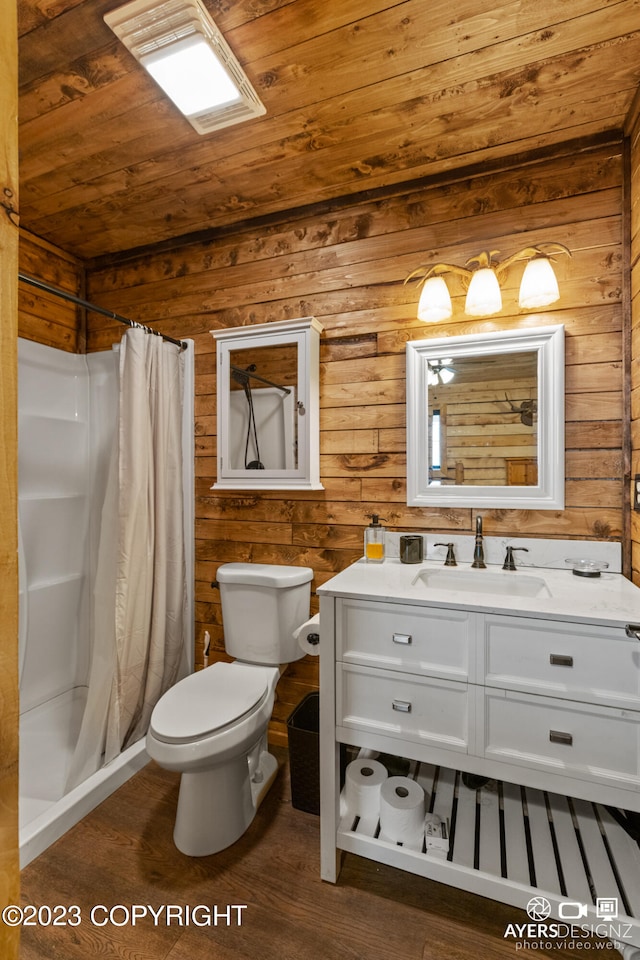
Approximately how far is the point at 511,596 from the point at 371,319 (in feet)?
4.03

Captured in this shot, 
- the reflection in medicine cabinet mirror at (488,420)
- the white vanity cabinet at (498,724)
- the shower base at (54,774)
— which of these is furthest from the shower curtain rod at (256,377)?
the shower base at (54,774)

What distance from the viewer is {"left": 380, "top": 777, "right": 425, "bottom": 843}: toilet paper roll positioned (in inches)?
53.4

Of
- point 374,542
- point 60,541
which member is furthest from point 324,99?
point 60,541

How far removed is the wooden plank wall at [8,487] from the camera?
1.60 ft

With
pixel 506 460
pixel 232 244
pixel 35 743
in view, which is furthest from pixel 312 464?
pixel 35 743

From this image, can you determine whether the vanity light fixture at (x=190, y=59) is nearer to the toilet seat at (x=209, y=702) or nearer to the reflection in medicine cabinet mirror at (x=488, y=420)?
the reflection in medicine cabinet mirror at (x=488, y=420)

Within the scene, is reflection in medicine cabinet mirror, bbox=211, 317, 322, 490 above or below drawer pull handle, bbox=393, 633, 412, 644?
above

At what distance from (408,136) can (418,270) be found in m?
0.44

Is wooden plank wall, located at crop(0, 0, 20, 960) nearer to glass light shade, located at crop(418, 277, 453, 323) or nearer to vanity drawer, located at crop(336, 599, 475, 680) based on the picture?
vanity drawer, located at crop(336, 599, 475, 680)

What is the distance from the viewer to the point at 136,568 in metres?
1.92

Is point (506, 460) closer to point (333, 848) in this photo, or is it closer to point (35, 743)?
point (333, 848)

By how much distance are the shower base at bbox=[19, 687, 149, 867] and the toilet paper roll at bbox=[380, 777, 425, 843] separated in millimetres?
1081

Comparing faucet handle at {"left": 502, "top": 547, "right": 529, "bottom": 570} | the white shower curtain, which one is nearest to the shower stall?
the white shower curtain

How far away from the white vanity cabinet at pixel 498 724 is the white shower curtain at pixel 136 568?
0.98 m
